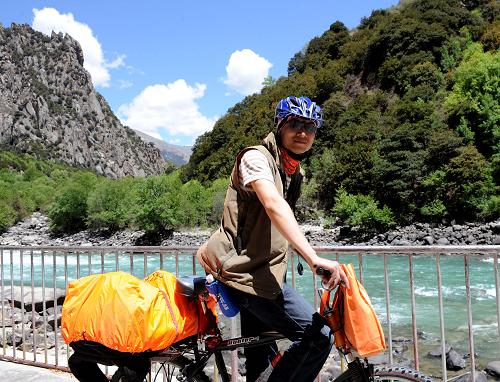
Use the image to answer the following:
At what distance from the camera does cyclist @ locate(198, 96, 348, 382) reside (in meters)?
1.99

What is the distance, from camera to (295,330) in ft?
6.72

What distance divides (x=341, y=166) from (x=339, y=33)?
3680cm

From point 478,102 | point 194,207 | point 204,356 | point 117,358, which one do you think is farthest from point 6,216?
point 204,356

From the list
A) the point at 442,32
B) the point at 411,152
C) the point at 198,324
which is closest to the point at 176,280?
the point at 198,324

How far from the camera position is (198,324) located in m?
2.34

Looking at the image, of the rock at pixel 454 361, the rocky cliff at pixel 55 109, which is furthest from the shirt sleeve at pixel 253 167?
the rocky cliff at pixel 55 109

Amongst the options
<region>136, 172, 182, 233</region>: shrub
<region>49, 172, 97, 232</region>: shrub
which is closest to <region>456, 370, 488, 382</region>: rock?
<region>136, 172, 182, 233</region>: shrub

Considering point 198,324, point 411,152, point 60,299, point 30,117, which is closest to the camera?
point 198,324

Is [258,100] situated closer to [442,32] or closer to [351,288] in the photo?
[442,32]

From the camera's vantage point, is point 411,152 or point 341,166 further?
point 341,166

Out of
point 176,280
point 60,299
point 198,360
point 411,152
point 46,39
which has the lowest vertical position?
point 60,299

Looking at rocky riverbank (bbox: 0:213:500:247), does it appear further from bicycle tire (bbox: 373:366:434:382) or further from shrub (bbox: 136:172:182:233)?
bicycle tire (bbox: 373:366:434:382)

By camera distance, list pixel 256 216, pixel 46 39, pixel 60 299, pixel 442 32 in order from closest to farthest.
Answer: pixel 256 216 → pixel 60 299 → pixel 442 32 → pixel 46 39

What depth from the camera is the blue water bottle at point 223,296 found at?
209cm
